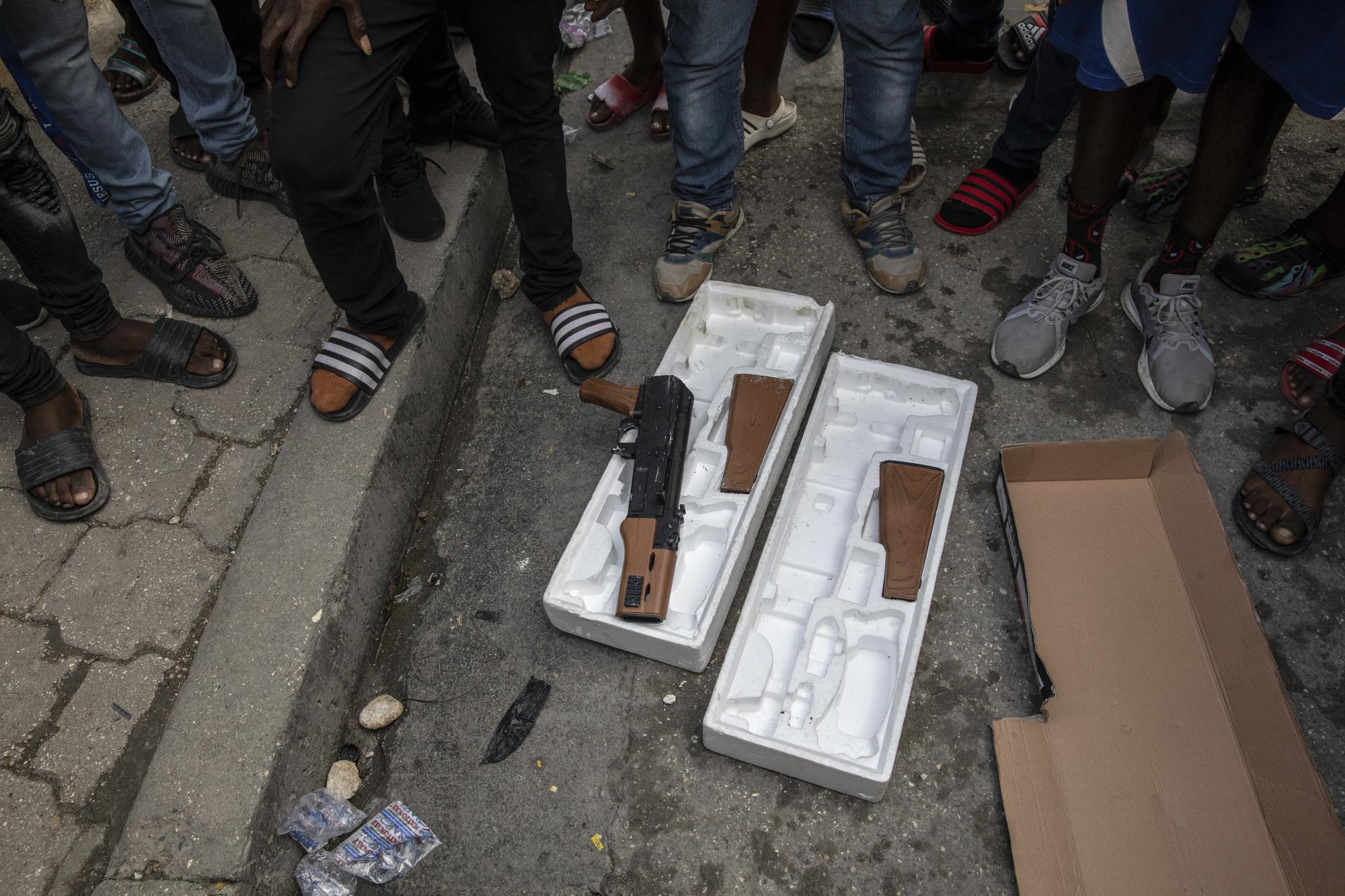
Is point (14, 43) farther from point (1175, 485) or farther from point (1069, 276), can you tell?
point (1175, 485)

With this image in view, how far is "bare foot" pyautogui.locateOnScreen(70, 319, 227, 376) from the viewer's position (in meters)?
2.12

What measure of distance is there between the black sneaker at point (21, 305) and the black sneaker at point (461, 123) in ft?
3.87

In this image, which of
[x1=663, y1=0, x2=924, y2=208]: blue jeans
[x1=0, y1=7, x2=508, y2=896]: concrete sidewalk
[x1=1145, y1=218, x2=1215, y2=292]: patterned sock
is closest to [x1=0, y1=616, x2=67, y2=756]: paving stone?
[x1=0, y1=7, x2=508, y2=896]: concrete sidewalk

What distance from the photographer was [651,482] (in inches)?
73.0

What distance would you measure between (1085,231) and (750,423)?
108 centimetres

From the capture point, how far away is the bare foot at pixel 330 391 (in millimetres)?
2014

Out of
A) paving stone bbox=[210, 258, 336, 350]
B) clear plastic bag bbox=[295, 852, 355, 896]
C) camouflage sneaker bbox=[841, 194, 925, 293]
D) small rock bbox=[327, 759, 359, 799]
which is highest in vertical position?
camouflage sneaker bbox=[841, 194, 925, 293]

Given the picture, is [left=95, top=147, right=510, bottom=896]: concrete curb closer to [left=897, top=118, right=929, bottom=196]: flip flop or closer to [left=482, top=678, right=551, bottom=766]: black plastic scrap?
[left=482, top=678, right=551, bottom=766]: black plastic scrap

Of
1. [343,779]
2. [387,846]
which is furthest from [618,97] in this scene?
[387,846]

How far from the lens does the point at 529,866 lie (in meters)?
1.63

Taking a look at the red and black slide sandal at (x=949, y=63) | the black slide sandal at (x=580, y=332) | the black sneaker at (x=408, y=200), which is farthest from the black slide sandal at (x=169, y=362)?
the red and black slide sandal at (x=949, y=63)

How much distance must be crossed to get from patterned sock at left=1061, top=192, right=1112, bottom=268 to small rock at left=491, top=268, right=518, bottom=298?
1.62 metres

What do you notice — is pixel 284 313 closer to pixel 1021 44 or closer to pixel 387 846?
pixel 387 846

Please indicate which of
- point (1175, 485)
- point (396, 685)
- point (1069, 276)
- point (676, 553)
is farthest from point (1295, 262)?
point (396, 685)
